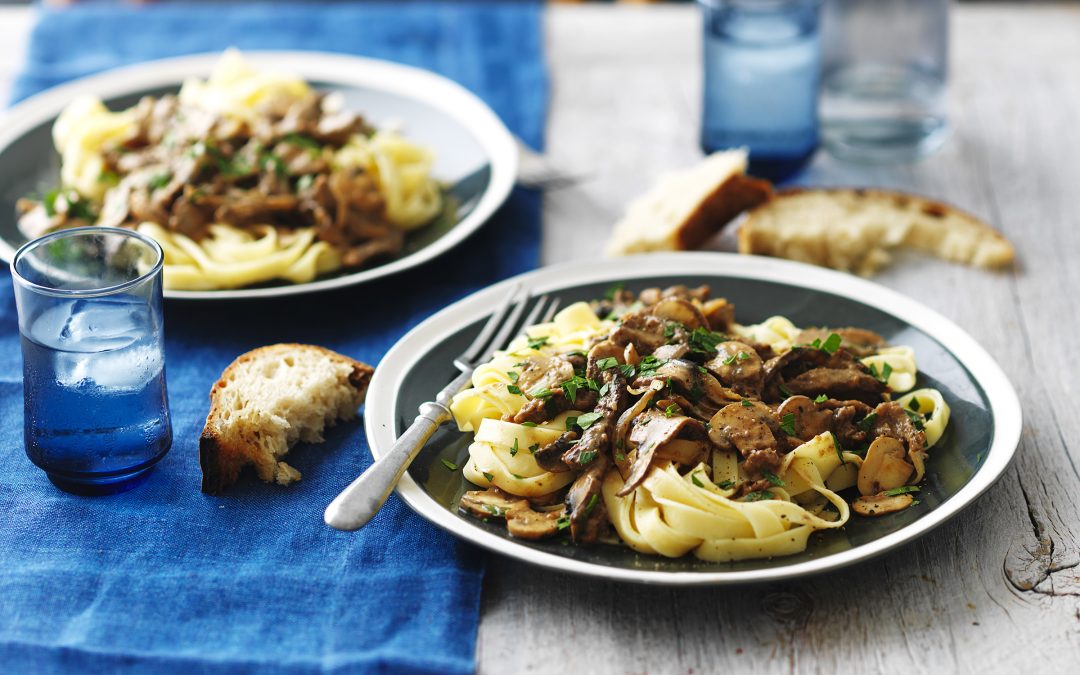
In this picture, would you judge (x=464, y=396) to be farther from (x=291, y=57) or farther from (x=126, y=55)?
(x=126, y=55)

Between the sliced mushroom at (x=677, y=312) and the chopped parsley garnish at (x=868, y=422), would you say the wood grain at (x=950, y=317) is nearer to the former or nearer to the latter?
the chopped parsley garnish at (x=868, y=422)

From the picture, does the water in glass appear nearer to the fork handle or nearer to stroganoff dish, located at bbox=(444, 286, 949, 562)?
the fork handle

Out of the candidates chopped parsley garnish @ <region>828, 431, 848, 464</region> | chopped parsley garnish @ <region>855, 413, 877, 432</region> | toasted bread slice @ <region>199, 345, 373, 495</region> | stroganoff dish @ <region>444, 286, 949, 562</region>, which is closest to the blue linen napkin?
toasted bread slice @ <region>199, 345, 373, 495</region>

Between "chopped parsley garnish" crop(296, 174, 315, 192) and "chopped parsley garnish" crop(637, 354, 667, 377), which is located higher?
"chopped parsley garnish" crop(637, 354, 667, 377)

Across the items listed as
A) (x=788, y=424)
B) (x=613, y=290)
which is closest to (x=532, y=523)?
(x=788, y=424)

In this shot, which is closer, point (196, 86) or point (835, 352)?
point (835, 352)

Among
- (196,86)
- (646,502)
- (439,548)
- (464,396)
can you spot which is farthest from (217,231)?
(646,502)
